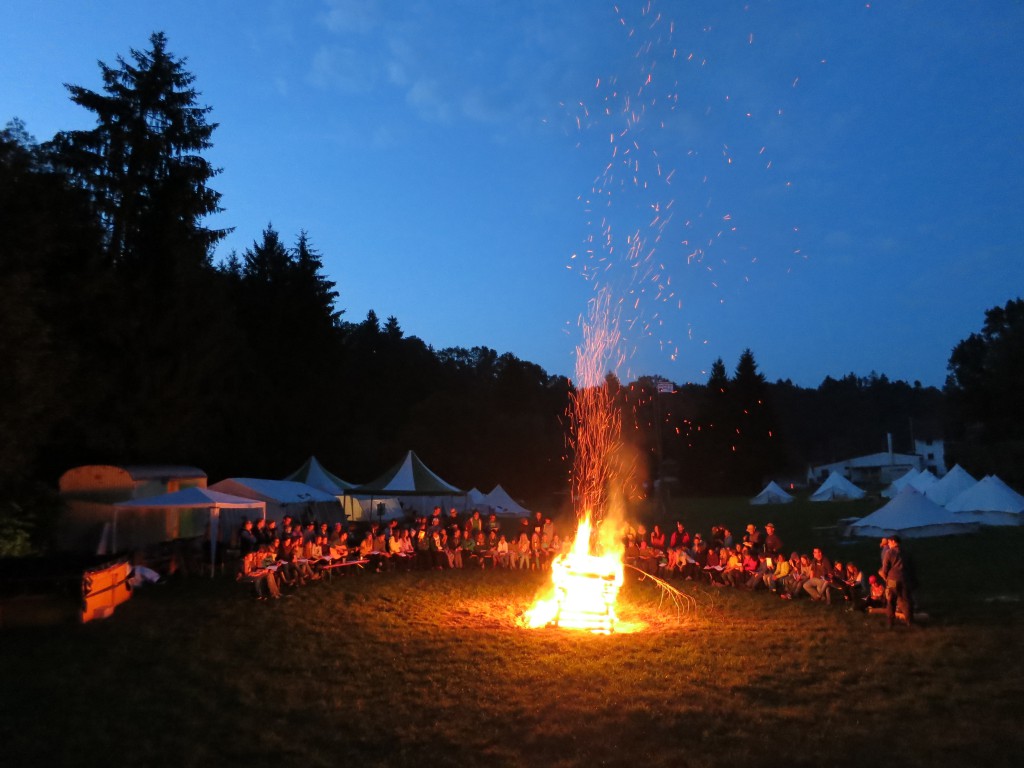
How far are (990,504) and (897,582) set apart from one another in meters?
18.0

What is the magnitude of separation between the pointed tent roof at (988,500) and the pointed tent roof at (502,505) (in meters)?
18.3

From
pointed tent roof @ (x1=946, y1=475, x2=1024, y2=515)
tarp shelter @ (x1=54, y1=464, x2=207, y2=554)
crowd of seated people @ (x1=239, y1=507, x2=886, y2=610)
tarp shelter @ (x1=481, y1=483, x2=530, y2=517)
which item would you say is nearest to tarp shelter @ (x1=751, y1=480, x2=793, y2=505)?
tarp shelter @ (x1=481, y1=483, x2=530, y2=517)

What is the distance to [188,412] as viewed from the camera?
78.6 feet

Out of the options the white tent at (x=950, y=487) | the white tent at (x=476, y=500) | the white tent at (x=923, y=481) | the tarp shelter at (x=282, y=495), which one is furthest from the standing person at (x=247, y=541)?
the white tent at (x=923, y=481)

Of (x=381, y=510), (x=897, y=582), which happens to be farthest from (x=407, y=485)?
(x=897, y=582)

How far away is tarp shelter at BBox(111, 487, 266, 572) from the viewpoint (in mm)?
16734

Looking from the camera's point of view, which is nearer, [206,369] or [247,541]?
[247,541]

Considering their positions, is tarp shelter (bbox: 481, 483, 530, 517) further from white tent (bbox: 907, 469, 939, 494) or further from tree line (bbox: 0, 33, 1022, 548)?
white tent (bbox: 907, 469, 939, 494)

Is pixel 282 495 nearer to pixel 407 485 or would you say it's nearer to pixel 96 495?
pixel 96 495

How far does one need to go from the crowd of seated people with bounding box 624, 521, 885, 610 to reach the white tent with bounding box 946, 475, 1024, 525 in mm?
12450

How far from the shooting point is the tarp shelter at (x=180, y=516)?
16734 mm

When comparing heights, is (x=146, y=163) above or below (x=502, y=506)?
above

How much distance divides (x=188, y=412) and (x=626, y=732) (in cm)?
2030

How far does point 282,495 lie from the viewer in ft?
73.8
